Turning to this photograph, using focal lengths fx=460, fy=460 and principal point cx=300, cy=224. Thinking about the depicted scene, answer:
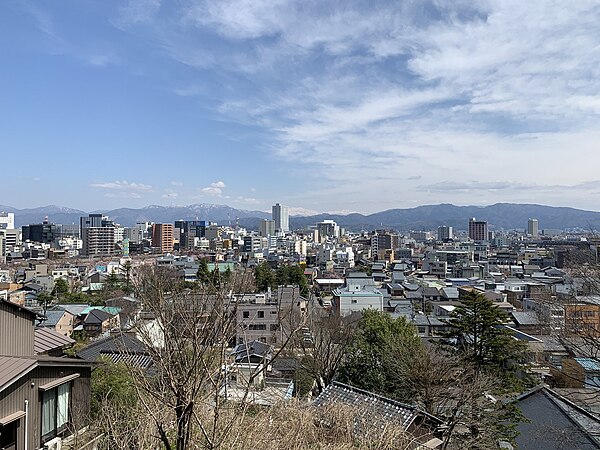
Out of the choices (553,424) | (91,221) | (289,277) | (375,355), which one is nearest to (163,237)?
(91,221)

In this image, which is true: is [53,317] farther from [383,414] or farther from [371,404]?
[383,414]

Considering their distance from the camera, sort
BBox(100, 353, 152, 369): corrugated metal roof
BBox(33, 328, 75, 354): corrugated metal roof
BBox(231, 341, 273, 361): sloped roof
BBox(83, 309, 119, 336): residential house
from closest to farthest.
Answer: BBox(100, 353, 152, 369): corrugated metal roof, BBox(231, 341, 273, 361): sloped roof, BBox(33, 328, 75, 354): corrugated metal roof, BBox(83, 309, 119, 336): residential house

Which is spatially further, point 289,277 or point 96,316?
point 289,277

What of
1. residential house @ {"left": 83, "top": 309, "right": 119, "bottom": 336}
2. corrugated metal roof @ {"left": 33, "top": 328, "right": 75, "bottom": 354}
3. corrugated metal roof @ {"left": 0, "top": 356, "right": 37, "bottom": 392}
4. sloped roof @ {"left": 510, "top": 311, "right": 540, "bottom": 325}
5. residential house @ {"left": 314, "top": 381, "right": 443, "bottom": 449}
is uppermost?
corrugated metal roof @ {"left": 0, "top": 356, "right": 37, "bottom": 392}

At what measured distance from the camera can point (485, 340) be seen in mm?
9945

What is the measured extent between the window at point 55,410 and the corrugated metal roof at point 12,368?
1.46ft

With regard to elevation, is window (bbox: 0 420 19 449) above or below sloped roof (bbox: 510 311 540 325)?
above

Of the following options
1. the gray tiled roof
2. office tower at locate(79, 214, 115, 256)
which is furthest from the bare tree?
office tower at locate(79, 214, 115, 256)

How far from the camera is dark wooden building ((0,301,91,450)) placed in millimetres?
3928

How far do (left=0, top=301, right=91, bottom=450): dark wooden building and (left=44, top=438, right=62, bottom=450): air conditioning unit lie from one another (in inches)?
0.4

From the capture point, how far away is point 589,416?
670cm

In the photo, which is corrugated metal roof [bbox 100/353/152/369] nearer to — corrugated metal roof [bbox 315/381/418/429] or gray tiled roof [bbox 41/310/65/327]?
corrugated metal roof [bbox 315/381/418/429]

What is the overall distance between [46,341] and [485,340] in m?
8.38

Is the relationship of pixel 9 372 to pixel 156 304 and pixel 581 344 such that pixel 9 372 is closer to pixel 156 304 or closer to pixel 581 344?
pixel 156 304
